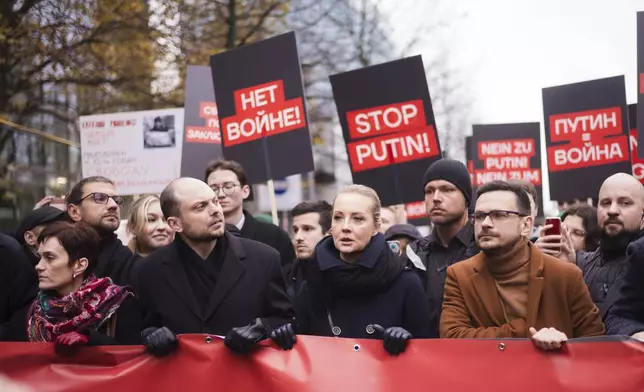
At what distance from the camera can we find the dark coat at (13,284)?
486 cm

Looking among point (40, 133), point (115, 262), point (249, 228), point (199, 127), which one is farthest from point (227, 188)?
point (40, 133)

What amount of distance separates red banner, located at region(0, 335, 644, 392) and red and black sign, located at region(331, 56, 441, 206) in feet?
9.84

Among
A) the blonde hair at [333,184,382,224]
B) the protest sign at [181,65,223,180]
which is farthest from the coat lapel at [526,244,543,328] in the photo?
the protest sign at [181,65,223,180]

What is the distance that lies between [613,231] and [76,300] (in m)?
2.95

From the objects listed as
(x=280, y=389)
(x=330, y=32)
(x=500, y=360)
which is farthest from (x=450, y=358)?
(x=330, y=32)

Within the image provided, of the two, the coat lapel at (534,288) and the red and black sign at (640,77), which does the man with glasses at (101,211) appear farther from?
the red and black sign at (640,77)

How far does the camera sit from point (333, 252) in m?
4.39

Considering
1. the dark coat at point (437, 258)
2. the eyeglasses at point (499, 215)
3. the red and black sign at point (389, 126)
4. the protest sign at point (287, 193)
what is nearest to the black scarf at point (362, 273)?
the eyeglasses at point (499, 215)

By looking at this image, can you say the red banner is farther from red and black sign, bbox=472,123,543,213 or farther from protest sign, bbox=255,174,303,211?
protest sign, bbox=255,174,303,211

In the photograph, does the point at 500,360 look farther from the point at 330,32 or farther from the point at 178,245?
the point at 330,32

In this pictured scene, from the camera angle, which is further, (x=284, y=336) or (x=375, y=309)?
(x=375, y=309)

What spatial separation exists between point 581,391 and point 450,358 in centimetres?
58

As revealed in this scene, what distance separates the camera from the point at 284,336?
4020 mm

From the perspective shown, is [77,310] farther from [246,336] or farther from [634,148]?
[634,148]
